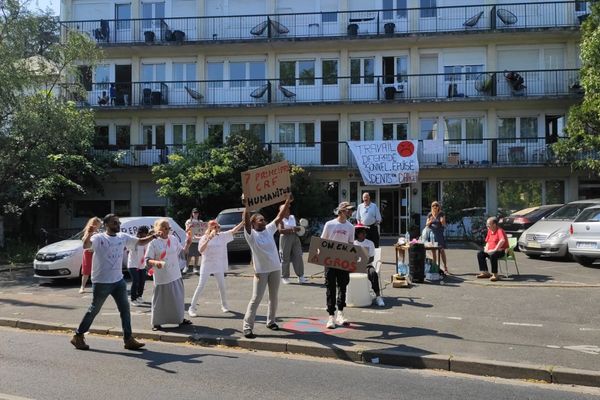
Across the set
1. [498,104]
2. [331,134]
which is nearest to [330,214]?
[331,134]

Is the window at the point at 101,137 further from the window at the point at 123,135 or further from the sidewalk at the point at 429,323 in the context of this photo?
the sidewalk at the point at 429,323

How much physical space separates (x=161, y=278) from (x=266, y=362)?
8.31 feet

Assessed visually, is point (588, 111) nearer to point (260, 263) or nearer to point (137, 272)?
point (260, 263)

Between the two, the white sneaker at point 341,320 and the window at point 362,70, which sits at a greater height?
the window at point 362,70

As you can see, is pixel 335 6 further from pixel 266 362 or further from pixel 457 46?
pixel 266 362

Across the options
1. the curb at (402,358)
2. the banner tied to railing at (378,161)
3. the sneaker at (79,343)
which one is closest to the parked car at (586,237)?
the curb at (402,358)

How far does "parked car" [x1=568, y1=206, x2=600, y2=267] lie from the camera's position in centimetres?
1425

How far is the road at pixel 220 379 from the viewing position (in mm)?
5820

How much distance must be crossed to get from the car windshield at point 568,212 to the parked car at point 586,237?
1493mm

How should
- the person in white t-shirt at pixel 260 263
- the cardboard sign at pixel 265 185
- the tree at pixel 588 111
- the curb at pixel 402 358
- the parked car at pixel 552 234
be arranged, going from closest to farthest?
the curb at pixel 402 358 < the cardboard sign at pixel 265 185 < the person in white t-shirt at pixel 260 263 < the parked car at pixel 552 234 < the tree at pixel 588 111

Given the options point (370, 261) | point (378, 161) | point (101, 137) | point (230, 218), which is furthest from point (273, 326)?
point (101, 137)

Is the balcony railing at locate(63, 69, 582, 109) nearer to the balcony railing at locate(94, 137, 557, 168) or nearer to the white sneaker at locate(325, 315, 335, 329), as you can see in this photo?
the balcony railing at locate(94, 137, 557, 168)

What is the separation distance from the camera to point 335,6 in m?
27.9

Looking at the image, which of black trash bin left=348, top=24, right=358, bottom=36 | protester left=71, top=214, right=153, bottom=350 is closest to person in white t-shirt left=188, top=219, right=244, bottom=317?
protester left=71, top=214, right=153, bottom=350
